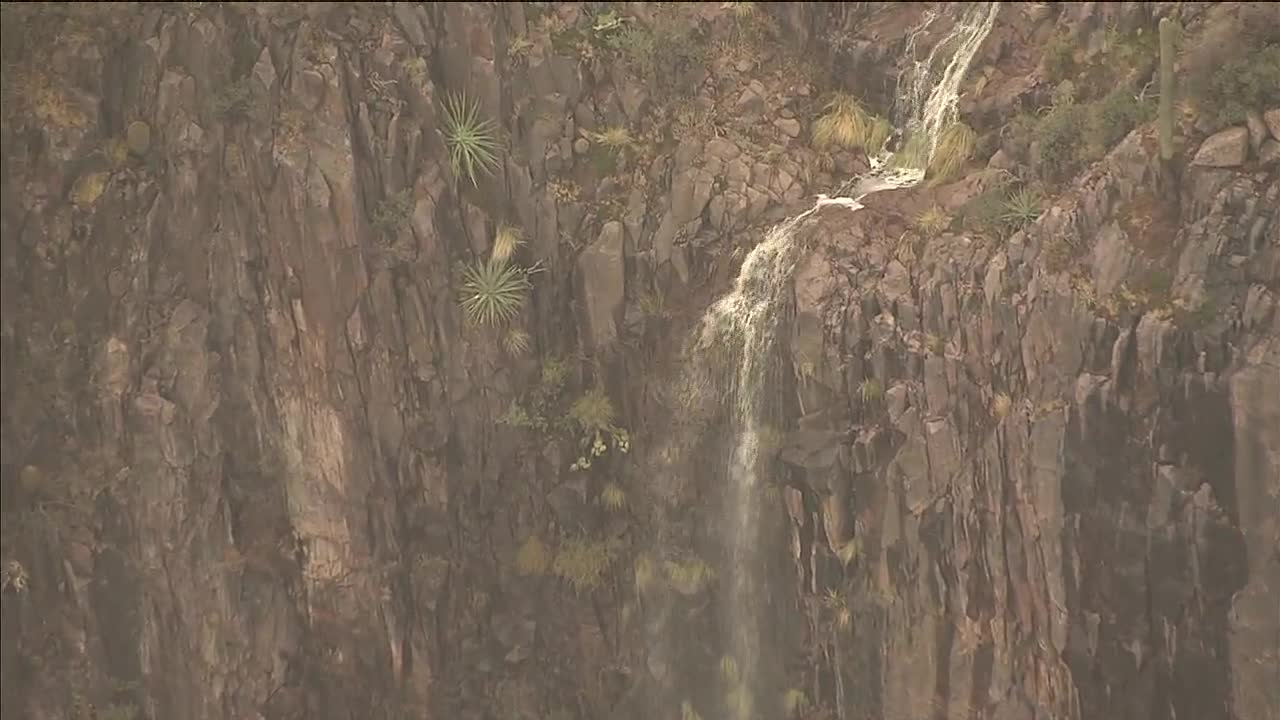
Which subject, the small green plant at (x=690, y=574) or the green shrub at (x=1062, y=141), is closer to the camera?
the green shrub at (x=1062, y=141)

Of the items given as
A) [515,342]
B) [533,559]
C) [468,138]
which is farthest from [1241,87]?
[533,559]

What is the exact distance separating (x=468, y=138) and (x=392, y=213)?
4.76ft

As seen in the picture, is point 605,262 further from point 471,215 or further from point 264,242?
point 264,242

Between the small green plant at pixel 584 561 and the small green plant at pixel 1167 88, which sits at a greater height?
the small green plant at pixel 1167 88

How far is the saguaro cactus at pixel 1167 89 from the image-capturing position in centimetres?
1083

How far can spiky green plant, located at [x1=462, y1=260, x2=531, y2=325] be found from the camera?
14.7m

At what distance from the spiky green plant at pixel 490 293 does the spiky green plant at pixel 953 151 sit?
563 centimetres

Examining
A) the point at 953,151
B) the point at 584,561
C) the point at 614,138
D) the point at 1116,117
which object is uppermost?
the point at 614,138

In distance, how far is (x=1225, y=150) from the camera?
10680mm

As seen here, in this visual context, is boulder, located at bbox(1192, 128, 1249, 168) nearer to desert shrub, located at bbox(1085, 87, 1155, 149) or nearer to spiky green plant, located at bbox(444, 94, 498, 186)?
desert shrub, located at bbox(1085, 87, 1155, 149)

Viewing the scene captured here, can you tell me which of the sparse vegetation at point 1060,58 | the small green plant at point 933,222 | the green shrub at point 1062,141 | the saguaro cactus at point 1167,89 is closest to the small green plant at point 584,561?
the small green plant at point 933,222

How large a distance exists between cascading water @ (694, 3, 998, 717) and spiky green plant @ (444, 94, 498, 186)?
3693 millimetres

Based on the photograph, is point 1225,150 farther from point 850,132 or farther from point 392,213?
point 392,213

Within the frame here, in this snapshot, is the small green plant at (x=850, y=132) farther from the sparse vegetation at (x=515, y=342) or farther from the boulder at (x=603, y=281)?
the sparse vegetation at (x=515, y=342)
